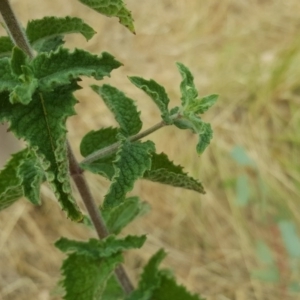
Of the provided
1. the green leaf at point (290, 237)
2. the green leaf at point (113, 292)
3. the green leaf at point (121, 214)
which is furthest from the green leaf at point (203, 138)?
the green leaf at point (290, 237)

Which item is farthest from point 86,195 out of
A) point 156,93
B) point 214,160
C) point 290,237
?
point 214,160

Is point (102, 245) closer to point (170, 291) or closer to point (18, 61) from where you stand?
point (170, 291)

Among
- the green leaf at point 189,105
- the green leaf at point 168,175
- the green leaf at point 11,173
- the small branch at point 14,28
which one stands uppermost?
the green leaf at point 189,105

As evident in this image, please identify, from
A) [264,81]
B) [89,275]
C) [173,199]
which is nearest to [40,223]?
[173,199]

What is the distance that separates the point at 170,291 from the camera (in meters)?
0.71

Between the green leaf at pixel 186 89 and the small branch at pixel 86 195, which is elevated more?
the green leaf at pixel 186 89

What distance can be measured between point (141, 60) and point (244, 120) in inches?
15.1

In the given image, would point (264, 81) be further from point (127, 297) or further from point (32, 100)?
point (32, 100)

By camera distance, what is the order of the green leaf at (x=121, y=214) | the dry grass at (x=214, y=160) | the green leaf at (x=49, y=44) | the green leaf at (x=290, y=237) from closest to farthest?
the green leaf at (x=49, y=44)
the green leaf at (x=121, y=214)
the green leaf at (x=290, y=237)
the dry grass at (x=214, y=160)

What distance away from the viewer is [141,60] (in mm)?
1749

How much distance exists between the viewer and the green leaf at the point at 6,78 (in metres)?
0.45

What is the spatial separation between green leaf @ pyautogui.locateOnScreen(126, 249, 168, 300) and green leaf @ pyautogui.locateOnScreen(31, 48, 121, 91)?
31cm

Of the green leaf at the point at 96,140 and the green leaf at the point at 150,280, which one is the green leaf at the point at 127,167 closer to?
the green leaf at the point at 96,140

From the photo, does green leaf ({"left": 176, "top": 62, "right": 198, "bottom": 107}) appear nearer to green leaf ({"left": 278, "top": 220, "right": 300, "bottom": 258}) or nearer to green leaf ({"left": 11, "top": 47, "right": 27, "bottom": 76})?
green leaf ({"left": 11, "top": 47, "right": 27, "bottom": 76})
